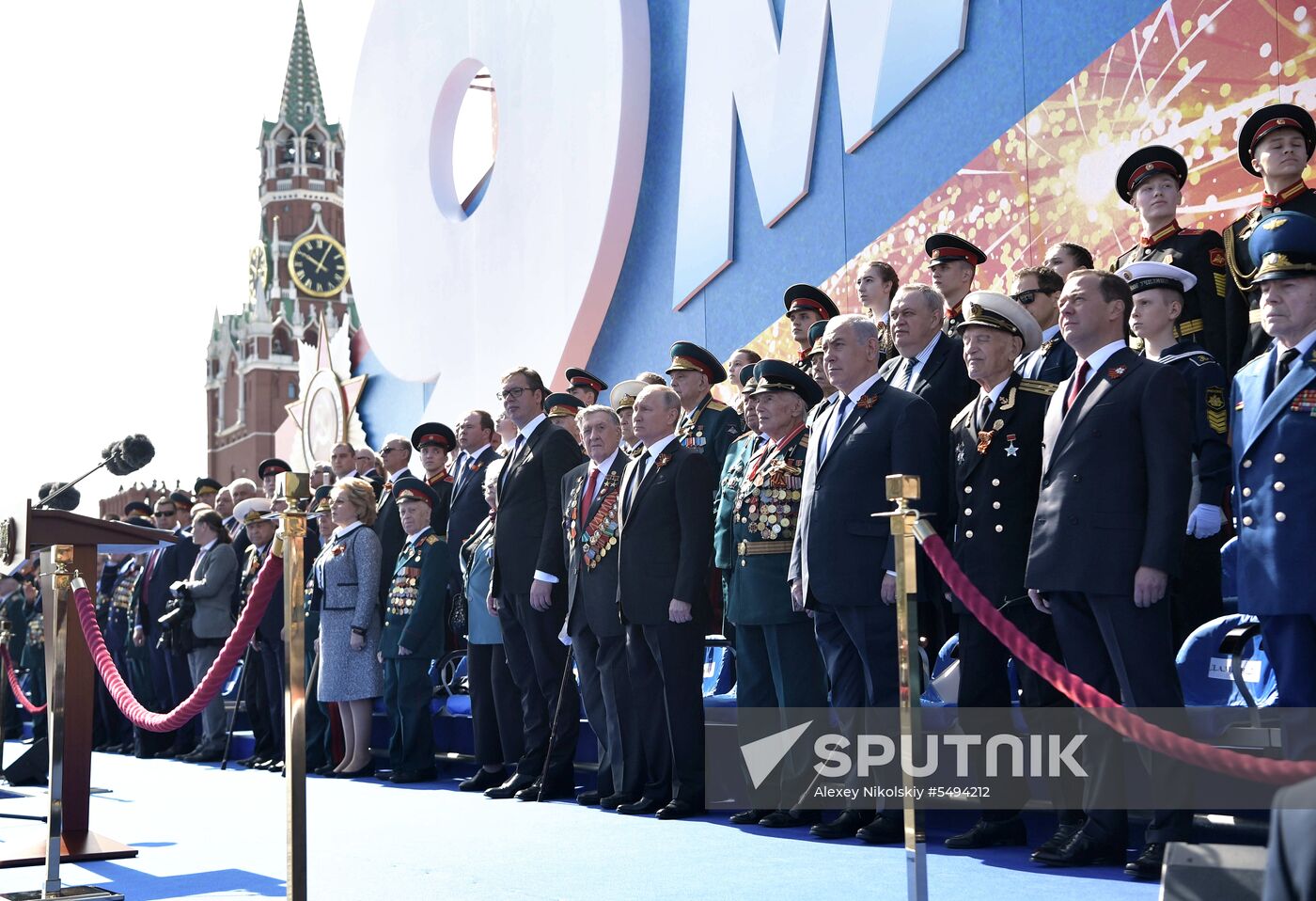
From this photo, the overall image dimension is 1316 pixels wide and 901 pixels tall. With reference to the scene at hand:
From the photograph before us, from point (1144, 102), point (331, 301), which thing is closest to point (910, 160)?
point (1144, 102)

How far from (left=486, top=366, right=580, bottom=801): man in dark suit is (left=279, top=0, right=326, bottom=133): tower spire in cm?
6758

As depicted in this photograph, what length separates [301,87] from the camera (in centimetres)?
7344

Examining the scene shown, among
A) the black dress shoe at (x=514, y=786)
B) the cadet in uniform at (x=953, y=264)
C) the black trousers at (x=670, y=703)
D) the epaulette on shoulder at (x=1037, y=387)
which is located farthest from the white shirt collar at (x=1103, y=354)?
the black dress shoe at (x=514, y=786)

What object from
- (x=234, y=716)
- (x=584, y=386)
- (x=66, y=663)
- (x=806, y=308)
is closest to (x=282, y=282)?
(x=234, y=716)

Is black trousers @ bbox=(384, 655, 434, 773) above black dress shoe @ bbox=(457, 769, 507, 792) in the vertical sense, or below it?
above

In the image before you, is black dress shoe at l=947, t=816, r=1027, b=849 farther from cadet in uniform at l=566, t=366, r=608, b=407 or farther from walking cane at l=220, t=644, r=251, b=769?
walking cane at l=220, t=644, r=251, b=769

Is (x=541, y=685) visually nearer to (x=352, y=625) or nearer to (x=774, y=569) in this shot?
(x=352, y=625)

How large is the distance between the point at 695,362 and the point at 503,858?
276 centimetres

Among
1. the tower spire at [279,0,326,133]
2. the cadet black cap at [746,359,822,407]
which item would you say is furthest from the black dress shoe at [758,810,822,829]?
the tower spire at [279,0,326,133]

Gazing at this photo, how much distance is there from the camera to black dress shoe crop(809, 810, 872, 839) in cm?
480

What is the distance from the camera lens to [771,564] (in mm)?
5289

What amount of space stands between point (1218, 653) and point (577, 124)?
8.17 m

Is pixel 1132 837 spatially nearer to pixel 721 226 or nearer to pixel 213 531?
pixel 721 226

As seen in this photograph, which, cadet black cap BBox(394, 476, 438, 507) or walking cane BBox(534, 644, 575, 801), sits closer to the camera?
walking cane BBox(534, 644, 575, 801)
